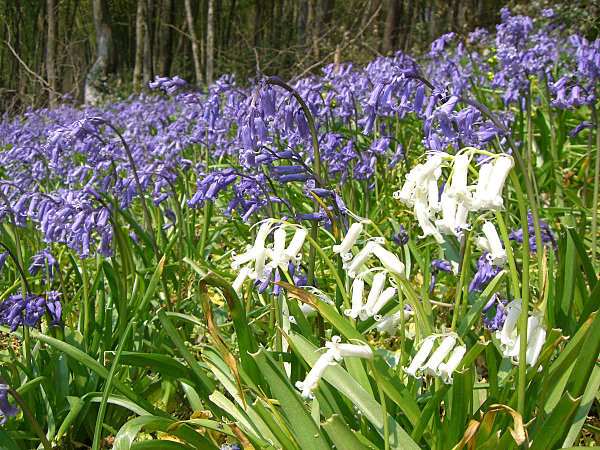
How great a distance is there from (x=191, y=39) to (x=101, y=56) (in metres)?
4.81

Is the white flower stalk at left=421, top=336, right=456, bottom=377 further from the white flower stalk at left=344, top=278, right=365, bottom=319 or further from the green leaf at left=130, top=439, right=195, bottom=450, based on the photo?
the green leaf at left=130, top=439, right=195, bottom=450

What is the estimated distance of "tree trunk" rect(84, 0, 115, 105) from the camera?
16.2 meters

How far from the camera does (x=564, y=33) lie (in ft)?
36.0

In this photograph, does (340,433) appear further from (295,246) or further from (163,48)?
(163,48)

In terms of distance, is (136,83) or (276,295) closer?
(276,295)

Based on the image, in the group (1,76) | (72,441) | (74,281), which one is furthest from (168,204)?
(1,76)

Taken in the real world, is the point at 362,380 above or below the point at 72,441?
above

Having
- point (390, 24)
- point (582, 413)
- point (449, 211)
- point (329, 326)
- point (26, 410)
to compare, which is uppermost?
point (390, 24)

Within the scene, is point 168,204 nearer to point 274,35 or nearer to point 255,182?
point 255,182

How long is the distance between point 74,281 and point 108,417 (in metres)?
2.00

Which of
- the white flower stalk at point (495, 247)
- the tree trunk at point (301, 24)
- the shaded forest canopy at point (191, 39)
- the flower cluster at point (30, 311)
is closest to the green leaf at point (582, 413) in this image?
the white flower stalk at point (495, 247)

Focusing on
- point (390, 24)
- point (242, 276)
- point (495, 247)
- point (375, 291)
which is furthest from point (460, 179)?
point (390, 24)

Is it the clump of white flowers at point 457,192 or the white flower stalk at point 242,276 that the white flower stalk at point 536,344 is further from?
the white flower stalk at point 242,276

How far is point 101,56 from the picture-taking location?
53.8 ft
